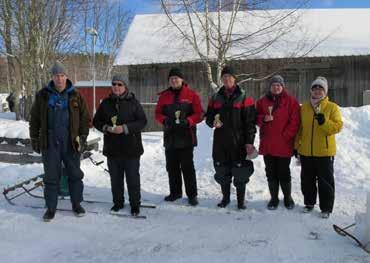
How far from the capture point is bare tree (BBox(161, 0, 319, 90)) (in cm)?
1295

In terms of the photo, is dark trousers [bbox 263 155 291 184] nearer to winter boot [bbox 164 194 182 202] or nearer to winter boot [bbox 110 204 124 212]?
winter boot [bbox 164 194 182 202]

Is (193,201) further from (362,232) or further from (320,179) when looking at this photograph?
(362,232)

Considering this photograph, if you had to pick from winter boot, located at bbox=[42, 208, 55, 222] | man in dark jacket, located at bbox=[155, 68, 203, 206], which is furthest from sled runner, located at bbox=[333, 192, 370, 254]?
winter boot, located at bbox=[42, 208, 55, 222]

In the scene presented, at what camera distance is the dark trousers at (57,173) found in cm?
541

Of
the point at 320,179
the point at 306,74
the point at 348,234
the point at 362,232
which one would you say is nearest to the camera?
the point at 362,232

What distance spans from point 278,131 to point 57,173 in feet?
8.88

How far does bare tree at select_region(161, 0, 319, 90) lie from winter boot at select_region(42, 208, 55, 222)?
27.1ft

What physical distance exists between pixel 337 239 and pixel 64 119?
129 inches

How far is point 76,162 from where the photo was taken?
5.54 m

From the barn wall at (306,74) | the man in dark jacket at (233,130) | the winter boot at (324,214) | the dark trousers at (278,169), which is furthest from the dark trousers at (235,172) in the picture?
the barn wall at (306,74)

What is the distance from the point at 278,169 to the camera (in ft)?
18.9

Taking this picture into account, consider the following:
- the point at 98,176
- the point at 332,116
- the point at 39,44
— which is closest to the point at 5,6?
the point at 39,44

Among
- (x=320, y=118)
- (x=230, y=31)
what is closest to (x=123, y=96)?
(x=320, y=118)

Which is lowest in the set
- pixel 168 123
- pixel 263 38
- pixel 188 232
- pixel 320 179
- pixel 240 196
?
pixel 188 232
